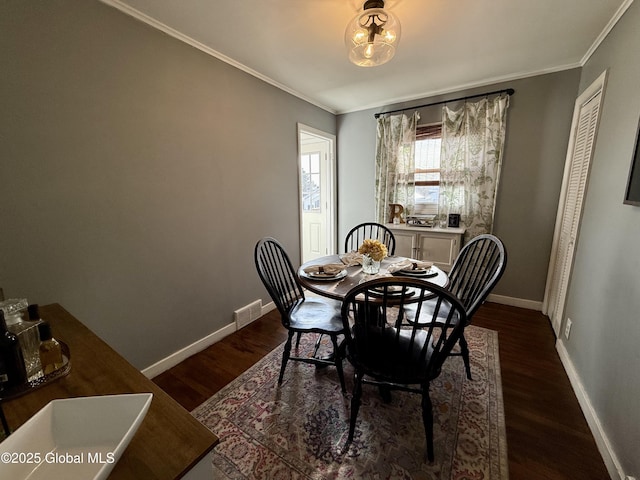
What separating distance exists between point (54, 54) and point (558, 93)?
3845mm

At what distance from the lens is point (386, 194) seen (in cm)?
354

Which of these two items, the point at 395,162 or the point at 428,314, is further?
the point at 395,162

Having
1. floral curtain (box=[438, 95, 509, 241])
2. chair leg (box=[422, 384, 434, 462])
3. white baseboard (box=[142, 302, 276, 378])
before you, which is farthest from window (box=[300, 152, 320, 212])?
chair leg (box=[422, 384, 434, 462])

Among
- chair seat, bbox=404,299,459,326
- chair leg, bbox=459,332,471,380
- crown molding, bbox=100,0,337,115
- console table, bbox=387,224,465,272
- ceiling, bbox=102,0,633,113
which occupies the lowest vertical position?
chair leg, bbox=459,332,471,380

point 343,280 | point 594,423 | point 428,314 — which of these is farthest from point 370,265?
point 594,423

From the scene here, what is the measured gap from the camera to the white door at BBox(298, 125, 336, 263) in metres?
3.95

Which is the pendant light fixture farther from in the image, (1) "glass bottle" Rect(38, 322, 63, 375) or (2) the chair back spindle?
(1) "glass bottle" Rect(38, 322, 63, 375)

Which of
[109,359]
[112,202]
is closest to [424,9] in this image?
[112,202]

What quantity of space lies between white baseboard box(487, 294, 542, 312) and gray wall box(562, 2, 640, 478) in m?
0.96

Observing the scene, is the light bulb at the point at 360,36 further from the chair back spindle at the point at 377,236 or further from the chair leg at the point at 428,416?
the chair leg at the point at 428,416

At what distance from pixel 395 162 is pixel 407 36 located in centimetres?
158

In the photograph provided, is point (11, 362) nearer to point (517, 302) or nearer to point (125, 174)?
point (125, 174)

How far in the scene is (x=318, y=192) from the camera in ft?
13.6

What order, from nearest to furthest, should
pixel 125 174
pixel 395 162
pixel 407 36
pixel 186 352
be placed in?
1. pixel 125 174
2. pixel 407 36
3. pixel 186 352
4. pixel 395 162
